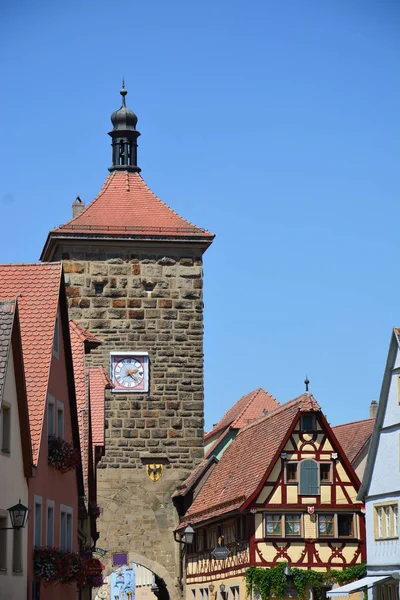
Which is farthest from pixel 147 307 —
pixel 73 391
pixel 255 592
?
pixel 73 391

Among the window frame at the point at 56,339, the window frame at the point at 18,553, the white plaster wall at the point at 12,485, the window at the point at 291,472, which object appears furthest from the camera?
the window at the point at 291,472

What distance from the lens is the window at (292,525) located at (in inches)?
1374

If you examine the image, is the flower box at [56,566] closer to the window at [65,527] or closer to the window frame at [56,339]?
the window at [65,527]

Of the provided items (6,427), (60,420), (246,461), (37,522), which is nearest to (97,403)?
(246,461)

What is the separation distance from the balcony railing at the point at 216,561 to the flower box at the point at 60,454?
1205 cm

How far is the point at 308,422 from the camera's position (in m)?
35.2

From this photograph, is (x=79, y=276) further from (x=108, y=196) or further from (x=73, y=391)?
(x=73, y=391)

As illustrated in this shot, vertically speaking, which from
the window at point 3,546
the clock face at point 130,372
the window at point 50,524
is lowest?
the window at point 3,546

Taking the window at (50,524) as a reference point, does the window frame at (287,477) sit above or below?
above

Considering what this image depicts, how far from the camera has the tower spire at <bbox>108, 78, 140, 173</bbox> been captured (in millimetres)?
43531

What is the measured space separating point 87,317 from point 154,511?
5.69 m

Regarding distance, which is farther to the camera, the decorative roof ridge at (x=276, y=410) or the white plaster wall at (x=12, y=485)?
the decorative roof ridge at (x=276, y=410)

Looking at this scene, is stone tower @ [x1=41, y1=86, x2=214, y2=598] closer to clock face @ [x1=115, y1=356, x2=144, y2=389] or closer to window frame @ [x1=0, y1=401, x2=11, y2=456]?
clock face @ [x1=115, y1=356, x2=144, y2=389]

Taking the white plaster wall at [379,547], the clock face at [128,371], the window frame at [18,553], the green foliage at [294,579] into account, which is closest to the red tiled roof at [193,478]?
the clock face at [128,371]
